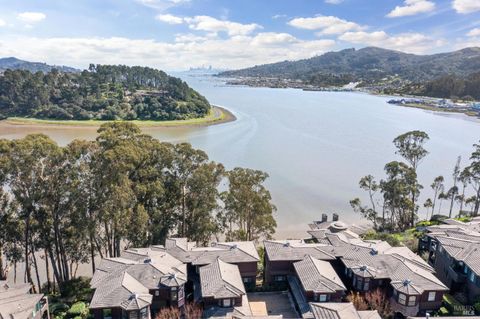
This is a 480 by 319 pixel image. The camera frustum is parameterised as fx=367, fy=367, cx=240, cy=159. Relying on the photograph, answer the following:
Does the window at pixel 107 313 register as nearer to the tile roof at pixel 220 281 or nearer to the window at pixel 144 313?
the window at pixel 144 313

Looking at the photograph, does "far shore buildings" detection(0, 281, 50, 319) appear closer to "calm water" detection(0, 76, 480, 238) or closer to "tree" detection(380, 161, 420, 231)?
"calm water" detection(0, 76, 480, 238)

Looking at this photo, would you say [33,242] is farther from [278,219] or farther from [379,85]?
[379,85]

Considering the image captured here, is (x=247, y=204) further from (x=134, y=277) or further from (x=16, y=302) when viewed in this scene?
(x=16, y=302)

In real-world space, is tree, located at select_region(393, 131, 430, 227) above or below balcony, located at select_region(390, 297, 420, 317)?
above

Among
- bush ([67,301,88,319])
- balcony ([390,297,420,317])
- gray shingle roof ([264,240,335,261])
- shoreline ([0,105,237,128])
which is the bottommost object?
bush ([67,301,88,319])

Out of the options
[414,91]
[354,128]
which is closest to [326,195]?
[354,128]

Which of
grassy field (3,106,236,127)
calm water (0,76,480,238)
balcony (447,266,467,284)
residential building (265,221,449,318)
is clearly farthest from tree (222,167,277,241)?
grassy field (3,106,236,127)
